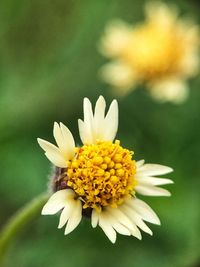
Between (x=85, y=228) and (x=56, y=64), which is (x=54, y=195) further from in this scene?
(x=56, y=64)

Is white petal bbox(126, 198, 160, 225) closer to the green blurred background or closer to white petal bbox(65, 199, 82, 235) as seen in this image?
white petal bbox(65, 199, 82, 235)

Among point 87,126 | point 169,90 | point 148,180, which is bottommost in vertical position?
point 148,180

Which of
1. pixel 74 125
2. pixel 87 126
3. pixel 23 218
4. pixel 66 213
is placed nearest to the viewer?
pixel 66 213

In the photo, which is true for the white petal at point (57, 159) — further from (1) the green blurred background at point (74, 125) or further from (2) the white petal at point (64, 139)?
(1) the green blurred background at point (74, 125)

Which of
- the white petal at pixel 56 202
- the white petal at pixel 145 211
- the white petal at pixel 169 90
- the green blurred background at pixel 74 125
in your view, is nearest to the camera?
the white petal at pixel 56 202

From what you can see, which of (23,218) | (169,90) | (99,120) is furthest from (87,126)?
(169,90)

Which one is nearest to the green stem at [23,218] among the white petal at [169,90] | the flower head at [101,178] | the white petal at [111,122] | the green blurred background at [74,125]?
the flower head at [101,178]

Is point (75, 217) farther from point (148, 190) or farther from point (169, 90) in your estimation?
point (169, 90)

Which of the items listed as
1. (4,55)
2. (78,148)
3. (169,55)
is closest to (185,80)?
(169,55)
